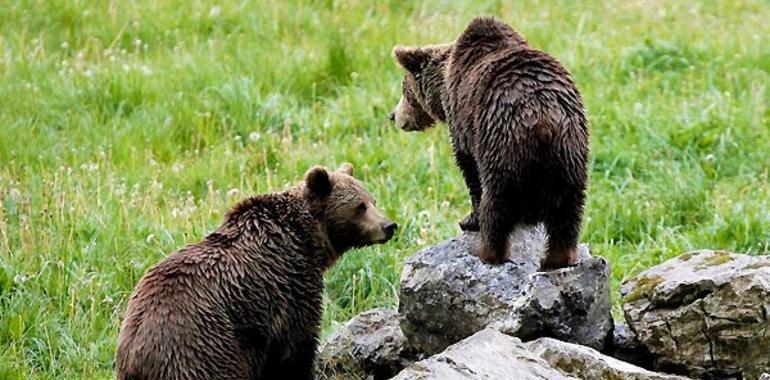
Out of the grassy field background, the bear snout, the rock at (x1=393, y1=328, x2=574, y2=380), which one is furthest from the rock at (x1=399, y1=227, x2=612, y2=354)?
the grassy field background

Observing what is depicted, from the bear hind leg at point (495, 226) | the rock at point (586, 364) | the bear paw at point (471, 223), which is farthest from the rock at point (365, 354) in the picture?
the rock at point (586, 364)

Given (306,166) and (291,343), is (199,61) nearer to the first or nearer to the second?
(306,166)

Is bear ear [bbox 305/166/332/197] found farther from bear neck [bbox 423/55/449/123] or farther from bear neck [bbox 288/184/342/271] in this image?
bear neck [bbox 423/55/449/123]

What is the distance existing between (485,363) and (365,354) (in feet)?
4.67

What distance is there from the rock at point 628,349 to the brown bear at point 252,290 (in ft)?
3.85

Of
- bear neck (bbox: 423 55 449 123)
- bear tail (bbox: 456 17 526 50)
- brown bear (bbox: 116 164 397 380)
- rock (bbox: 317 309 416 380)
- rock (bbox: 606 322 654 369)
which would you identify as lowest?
rock (bbox: 317 309 416 380)

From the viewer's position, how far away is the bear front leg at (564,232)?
550cm

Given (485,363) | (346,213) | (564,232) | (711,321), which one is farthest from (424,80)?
(485,363)

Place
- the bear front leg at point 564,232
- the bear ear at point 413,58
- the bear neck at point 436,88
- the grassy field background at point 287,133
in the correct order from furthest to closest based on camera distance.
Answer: the grassy field background at point 287,133
the bear ear at point 413,58
the bear neck at point 436,88
the bear front leg at point 564,232

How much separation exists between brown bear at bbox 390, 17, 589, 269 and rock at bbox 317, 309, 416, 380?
0.73 m

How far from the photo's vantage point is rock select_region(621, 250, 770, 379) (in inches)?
211

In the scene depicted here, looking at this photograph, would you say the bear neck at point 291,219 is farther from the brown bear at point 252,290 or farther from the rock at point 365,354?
the rock at point 365,354

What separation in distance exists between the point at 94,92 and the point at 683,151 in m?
4.47

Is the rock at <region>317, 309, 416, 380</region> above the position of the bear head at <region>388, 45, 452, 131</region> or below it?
below
